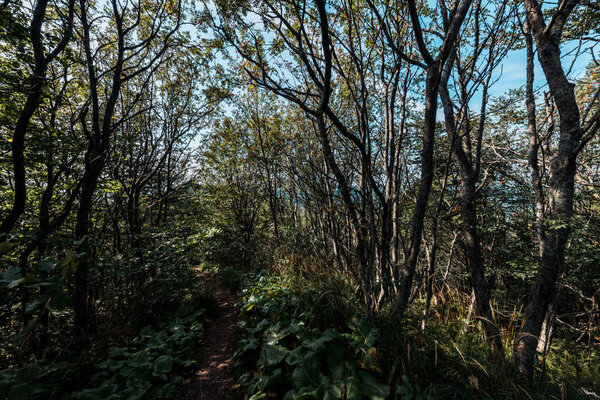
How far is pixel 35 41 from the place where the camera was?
2.83m

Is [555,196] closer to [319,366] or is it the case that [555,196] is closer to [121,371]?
[319,366]

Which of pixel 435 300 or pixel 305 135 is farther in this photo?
pixel 305 135

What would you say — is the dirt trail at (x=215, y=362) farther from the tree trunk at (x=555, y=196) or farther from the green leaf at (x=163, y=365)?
the tree trunk at (x=555, y=196)

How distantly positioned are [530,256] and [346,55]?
5379mm

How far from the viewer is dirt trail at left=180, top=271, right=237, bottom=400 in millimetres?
2680

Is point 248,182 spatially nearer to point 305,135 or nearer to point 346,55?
point 305,135

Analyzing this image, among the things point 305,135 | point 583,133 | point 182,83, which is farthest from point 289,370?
point 182,83

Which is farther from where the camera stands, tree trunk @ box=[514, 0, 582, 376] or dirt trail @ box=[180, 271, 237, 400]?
dirt trail @ box=[180, 271, 237, 400]

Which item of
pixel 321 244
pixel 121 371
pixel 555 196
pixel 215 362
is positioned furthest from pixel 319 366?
pixel 321 244

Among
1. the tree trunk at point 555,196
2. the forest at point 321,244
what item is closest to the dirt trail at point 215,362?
the forest at point 321,244

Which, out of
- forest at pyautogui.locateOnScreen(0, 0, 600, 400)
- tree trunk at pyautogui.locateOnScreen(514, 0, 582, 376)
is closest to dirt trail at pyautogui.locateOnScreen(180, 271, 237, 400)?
forest at pyautogui.locateOnScreen(0, 0, 600, 400)

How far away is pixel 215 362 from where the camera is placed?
3.24 metres

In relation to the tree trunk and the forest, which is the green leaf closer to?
the forest

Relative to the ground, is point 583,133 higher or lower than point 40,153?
lower
